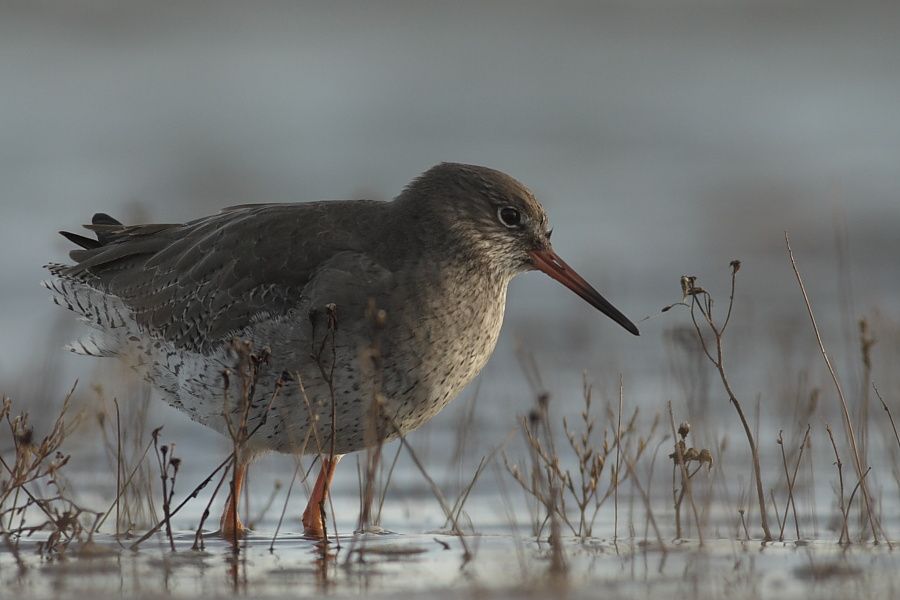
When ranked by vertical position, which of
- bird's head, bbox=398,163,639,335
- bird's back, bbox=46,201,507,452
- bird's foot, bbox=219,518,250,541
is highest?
bird's head, bbox=398,163,639,335

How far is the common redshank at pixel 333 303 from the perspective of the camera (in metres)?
6.96

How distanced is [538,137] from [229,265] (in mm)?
15533

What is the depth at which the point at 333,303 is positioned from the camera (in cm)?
689

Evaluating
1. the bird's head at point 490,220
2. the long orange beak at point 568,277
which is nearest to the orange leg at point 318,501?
the bird's head at point 490,220

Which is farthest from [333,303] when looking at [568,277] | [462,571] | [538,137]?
[538,137]

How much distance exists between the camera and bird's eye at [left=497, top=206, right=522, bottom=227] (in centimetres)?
772

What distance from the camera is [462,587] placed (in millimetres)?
5328

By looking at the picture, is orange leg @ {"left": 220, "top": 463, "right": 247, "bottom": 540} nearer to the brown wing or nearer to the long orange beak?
the brown wing

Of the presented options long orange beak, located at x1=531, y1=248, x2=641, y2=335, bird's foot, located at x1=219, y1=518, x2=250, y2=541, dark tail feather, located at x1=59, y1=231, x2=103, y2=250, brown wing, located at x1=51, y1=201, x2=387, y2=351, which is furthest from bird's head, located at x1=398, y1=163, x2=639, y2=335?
dark tail feather, located at x1=59, y1=231, x2=103, y2=250

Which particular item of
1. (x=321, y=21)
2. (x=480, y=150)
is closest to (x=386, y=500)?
(x=480, y=150)

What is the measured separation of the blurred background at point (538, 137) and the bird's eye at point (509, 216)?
3.37 m

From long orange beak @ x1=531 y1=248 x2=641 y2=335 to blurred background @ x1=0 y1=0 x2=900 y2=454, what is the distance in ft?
8.86

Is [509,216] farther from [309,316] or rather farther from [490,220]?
[309,316]

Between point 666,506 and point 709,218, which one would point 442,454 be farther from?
point 709,218
